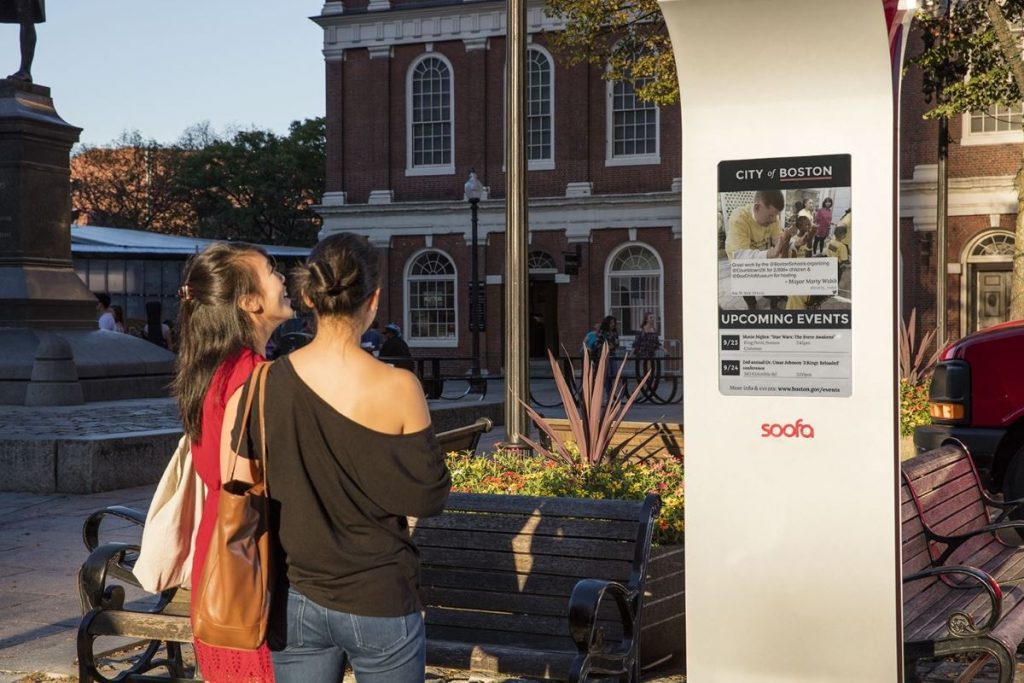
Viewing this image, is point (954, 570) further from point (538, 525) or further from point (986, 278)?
point (986, 278)

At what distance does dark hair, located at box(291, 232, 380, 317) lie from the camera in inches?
126

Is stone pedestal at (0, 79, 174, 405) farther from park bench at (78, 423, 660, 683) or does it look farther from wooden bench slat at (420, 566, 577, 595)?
wooden bench slat at (420, 566, 577, 595)

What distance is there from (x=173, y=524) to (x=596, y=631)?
4.74ft

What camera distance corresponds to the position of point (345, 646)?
321 cm

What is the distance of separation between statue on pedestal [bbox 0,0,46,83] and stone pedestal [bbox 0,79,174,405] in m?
0.48

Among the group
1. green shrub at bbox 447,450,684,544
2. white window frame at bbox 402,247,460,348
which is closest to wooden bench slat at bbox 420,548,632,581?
green shrub at bbox 447,450,684,544

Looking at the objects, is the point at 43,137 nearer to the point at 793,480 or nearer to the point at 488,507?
the point at 488,507

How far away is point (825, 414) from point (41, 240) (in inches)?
600

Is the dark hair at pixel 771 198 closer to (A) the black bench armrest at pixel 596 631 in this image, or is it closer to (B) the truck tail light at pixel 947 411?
(A) the black bench armrest at pixel 596 631

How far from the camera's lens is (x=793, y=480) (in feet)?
14.1

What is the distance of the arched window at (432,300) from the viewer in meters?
39.1

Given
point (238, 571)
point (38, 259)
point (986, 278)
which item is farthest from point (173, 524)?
point (986, 278)

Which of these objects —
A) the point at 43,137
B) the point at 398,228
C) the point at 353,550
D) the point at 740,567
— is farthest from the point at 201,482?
the point at 398,228

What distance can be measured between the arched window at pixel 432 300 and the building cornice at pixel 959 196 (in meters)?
13.1
